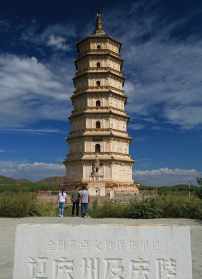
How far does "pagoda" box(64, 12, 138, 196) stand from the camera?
33.9m

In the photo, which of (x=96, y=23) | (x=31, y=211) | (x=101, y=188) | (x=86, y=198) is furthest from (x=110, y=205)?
(x=96, y=23)

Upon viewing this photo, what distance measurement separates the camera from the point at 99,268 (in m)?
3.20

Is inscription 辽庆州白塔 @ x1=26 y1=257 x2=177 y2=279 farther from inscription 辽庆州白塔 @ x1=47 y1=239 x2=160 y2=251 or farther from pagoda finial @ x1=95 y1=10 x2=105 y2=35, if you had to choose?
pagoda finial @ x1=95 y1=10 x2=105 y2=35

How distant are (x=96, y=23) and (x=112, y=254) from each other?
4101cm

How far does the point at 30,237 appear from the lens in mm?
3258

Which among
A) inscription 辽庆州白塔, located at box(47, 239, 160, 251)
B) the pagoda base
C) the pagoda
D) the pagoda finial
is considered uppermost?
the pagoda finial

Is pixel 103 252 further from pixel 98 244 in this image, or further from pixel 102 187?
pixel 102 187

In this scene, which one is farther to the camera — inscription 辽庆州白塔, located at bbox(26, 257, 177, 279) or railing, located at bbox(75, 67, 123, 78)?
railing, located at bbox(75, 67, 123, 78)

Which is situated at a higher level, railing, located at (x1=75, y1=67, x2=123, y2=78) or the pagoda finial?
the pagoda finial

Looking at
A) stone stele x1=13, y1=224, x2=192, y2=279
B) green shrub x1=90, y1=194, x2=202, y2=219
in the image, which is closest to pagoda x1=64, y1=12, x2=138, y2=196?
green shrub x1=90, y1=194, x2=202, y2=219

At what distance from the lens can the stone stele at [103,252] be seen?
3.15 meters

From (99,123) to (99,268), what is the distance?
32.4 meters

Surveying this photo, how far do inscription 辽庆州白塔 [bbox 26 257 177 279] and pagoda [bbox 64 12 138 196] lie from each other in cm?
2863

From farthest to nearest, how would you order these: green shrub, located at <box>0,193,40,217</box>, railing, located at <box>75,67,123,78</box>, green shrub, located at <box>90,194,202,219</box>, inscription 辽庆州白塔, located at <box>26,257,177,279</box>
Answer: railing, located at <box>75,67,123,78</box> → green shrub, located at <box>0,193,40,217</box> → green shrub, located at <box>90,194,202,219</box> → inscription 辽庆州白塔, located at <box>26,257,177,279</box>
